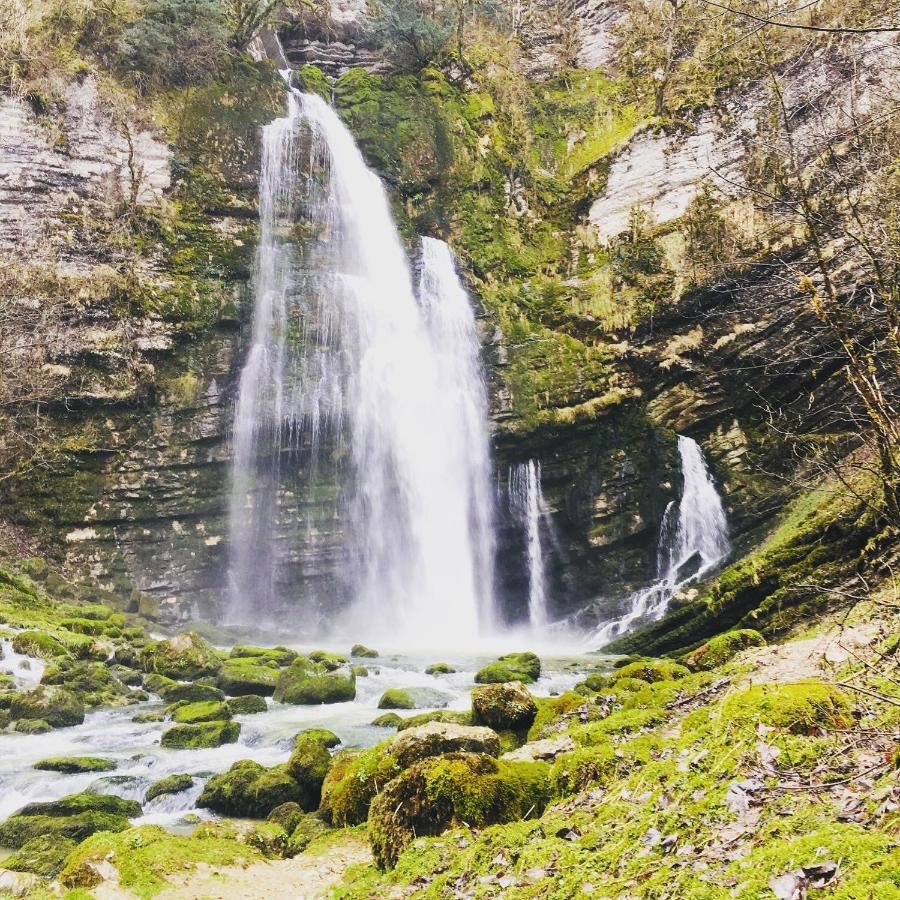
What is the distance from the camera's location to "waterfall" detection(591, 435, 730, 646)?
2047 cm

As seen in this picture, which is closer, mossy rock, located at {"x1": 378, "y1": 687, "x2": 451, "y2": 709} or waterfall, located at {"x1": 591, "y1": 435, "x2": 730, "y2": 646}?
mossy rock, located at {"x1": 378, "y1": 687, "x2": 451, "y2": 709}

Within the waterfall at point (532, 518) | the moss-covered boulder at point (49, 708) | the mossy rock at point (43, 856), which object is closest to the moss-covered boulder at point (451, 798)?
the mossy rock at point (43, 856)

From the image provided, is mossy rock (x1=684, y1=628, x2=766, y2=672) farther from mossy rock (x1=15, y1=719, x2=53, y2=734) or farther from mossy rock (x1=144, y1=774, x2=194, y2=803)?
mossy rock (x1=15, y1=719, x2=53, y2=734)

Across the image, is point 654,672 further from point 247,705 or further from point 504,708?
point 247,705

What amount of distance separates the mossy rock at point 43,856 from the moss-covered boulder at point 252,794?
1.38 meters

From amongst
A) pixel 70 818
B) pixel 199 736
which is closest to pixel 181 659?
pixel 199 736

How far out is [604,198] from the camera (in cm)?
2794

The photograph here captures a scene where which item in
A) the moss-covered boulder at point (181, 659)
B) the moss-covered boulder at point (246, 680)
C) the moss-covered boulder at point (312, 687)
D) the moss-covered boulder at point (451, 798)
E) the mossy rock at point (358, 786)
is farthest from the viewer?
the moss-covered boulder at point (181, 659)

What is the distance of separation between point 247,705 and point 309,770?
443cm

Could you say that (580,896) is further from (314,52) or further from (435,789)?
(314,52)

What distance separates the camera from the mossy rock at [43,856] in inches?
220

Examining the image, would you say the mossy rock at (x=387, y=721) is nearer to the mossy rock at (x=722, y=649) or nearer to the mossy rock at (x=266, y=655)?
the mossy rock at (x=722, y=649)

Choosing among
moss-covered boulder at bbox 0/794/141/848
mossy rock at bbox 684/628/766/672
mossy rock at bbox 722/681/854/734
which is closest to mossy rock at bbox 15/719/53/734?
moss-covered boulder at bbox 0/794/141/848

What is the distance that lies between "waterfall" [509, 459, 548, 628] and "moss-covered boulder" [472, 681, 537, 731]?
1548cm
